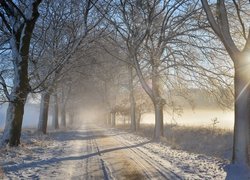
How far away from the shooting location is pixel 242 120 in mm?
10672

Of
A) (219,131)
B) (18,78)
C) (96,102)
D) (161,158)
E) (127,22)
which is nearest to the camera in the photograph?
(161,158)

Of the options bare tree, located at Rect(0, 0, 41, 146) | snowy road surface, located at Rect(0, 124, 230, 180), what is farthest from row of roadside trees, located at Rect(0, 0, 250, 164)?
snowy road surface, located at Rect(0, 124, 230, 180)

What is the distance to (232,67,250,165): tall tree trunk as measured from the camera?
10539 millimetres

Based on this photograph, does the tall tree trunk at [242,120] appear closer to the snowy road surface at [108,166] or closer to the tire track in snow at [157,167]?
the snowy road surface at [108,166]

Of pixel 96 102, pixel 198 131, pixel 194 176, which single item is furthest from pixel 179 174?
pixel 96 102

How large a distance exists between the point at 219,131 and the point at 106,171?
1510cm

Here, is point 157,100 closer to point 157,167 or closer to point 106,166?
point 157,167

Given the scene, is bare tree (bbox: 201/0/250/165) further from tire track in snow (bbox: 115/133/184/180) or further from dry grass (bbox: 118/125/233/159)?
dry grass (bbox: 118/125/233/159)

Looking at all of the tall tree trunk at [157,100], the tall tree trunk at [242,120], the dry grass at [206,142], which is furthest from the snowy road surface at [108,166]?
the tall tree trunk at [157,100]

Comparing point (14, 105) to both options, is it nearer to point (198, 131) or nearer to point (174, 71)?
point (174, 71)

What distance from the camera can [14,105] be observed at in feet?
51.5

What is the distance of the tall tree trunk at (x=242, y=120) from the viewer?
→ 34.6 feet

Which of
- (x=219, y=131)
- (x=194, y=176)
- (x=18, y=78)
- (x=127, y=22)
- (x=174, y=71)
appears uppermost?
(x=127, y=22)

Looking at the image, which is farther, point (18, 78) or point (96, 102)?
point (96, 102)
